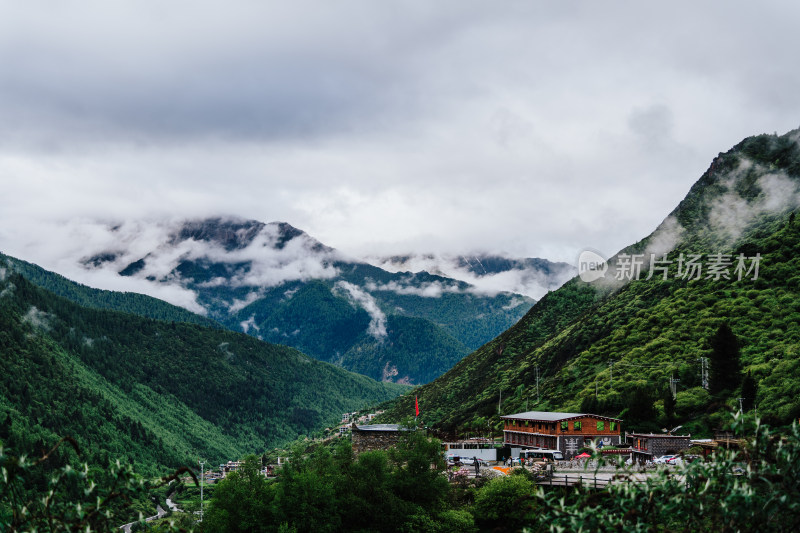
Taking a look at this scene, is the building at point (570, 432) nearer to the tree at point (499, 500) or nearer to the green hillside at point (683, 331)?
the green hillside at point (683, 331)

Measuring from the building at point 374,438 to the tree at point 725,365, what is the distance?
135ft

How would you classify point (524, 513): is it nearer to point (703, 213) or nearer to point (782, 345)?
point (782, 345)

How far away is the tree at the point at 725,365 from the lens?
303ft

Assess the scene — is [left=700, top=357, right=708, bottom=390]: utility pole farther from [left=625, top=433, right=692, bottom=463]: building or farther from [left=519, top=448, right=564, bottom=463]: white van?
[left=519, top=448, right=564, bottom=463]: white van

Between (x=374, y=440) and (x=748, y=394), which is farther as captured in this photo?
(x=748, y=394)

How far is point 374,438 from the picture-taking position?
75562 millimetres

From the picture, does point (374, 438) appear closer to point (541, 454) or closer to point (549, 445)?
point (541, 454)

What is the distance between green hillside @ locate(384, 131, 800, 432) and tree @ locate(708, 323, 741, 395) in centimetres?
17

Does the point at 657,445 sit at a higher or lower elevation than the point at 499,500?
higher

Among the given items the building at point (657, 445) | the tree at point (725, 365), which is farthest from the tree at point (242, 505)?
the tree at point (725, 365)

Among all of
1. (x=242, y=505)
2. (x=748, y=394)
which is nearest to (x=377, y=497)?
(x=242, y=505)

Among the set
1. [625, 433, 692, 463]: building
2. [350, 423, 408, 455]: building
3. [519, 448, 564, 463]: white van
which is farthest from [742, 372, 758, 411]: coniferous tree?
[350, 423, 408, 455]: building

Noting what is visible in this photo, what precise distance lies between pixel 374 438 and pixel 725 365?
150 feet

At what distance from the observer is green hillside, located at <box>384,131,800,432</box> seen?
3667 inches
